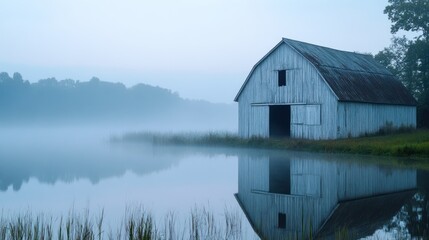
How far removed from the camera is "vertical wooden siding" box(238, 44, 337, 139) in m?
33.2

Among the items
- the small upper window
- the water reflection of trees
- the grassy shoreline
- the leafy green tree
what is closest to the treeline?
the leafy green tree

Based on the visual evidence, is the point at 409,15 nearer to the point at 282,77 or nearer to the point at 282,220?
the point at 282,77

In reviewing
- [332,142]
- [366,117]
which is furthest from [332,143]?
[366,117]

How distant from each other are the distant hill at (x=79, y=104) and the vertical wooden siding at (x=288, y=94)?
84.6m

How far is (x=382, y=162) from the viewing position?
77.0 feet

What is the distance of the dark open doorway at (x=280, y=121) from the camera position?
39625 millimetres

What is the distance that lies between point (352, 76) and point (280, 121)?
6.71 m

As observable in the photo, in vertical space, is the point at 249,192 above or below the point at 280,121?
below

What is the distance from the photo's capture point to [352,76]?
36.6 meters

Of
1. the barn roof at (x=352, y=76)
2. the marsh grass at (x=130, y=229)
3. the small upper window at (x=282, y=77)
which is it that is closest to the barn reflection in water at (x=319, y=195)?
the marsh grass at (x=130, y=229)

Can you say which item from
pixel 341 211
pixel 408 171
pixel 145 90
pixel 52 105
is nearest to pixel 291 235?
pixel 341 211

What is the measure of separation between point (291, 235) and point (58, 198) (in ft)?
27.2

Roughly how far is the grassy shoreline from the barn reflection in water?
3.57 m

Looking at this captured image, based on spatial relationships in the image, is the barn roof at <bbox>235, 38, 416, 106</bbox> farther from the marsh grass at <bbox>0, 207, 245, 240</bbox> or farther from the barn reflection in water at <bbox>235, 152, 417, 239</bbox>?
the marsh grass at <bbox>0, 207, 245, 240</bbox>
